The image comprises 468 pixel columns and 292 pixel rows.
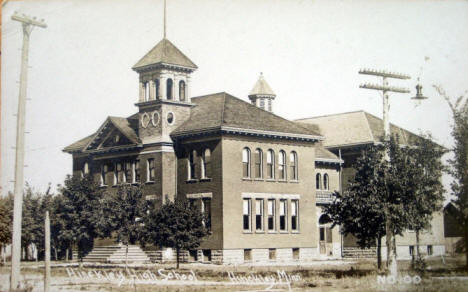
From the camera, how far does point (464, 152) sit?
31047mm

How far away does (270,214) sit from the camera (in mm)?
48312

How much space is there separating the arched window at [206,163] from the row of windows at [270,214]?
306 cm

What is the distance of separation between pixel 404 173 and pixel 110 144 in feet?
86.2

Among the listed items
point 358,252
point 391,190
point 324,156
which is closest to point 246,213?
point 324,156

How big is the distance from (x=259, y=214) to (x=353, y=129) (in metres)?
13.8

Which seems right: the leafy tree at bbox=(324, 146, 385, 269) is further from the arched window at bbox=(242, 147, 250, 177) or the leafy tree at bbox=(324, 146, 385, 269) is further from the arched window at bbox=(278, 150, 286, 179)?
the arched window at bbox=(278, 150, 286, 179)

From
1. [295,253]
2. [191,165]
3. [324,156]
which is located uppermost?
[324,156]

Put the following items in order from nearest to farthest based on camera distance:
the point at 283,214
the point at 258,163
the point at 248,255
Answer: the point at 248,255
the point at 258,163
the point at 283,214

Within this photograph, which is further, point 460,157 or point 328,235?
point 328,235

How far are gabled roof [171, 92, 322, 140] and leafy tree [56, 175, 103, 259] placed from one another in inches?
308

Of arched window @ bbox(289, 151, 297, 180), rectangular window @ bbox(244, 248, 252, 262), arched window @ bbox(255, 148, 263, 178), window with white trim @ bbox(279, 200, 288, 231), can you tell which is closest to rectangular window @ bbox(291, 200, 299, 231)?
window with white trim @ bbox(279, 200, 288, 231)

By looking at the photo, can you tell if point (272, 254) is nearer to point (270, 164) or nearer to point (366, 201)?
point (270, 164)

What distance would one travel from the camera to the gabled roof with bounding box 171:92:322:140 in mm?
46362

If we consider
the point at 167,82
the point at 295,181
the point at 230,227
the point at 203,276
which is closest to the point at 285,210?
the point at 295,181
